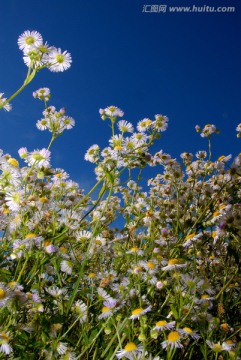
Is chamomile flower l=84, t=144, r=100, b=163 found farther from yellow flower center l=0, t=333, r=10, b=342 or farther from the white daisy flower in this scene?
yellow flower center l=0, t=333, r=10, b=342

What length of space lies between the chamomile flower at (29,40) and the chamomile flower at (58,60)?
0.24ft

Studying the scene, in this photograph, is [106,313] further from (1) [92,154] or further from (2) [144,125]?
(2) [144,125]

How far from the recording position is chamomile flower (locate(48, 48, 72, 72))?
4.28 ft

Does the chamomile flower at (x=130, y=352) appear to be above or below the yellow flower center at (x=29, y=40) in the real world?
below

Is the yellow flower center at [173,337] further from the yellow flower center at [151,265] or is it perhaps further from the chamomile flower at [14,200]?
the chamomile flower at [14,200]

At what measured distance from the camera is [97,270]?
2.01 m

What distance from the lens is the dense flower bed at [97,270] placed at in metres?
1.33

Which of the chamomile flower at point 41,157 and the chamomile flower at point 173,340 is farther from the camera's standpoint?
the chamomile flower at point 41,157

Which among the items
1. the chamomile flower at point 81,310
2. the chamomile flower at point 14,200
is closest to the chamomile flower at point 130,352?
the chamomile flower at point 81,310

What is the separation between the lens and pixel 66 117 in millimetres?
1912

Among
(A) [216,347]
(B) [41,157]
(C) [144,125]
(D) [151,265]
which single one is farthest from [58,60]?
(A) [216,347]

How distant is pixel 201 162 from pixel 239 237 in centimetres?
93

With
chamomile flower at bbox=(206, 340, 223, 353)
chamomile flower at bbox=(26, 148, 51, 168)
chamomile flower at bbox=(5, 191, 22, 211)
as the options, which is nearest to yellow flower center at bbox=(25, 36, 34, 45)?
chamomile flower at bbox=(26, 148, 51, 168)

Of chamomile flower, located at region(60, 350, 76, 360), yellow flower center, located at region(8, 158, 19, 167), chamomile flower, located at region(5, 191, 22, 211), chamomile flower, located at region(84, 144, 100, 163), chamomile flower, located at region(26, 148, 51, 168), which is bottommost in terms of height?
chamomile flower, located at region(60, 350, 76, 360)
